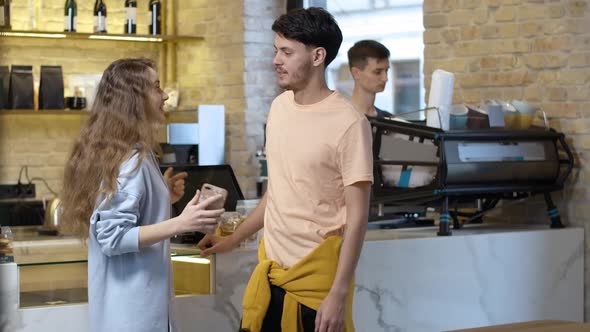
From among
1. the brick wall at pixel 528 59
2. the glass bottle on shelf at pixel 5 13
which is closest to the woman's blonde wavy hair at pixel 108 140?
the brick wall at pixel 528 59

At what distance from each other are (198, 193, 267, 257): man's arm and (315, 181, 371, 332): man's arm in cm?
36

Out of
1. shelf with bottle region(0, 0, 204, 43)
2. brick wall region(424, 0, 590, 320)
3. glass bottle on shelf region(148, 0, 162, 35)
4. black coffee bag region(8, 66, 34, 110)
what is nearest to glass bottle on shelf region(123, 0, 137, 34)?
shelf with bottle region(0, 0, 204, 43)

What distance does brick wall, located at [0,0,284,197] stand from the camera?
6.79 metres

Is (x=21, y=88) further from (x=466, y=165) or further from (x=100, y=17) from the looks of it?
(x=466, y=165)

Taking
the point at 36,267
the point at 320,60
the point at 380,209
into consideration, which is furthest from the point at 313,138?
the point at 380,209

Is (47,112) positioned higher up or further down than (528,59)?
further down

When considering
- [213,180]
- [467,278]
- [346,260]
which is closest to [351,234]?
[346,260]

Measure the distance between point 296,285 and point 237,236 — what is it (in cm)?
46

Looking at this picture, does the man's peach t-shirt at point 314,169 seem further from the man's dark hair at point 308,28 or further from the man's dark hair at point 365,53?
the man's dark hair at point 365,53

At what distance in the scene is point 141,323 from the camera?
94.7 inches

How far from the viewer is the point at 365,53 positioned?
15.4 feet

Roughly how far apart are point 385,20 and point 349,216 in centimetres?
404

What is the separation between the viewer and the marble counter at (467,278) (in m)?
3.95

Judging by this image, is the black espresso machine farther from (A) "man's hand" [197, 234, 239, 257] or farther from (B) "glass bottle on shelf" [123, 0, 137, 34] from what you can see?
(B) "glass bottle on shelf" [123, 0, 137, 34]
